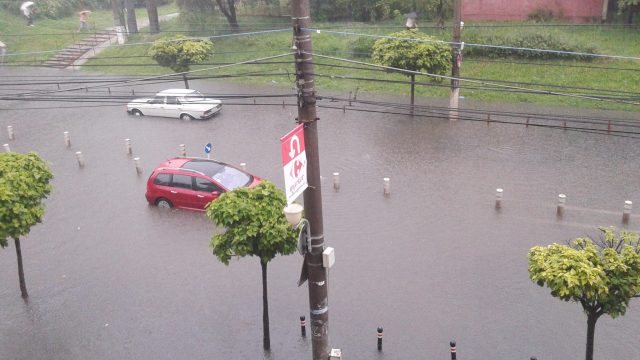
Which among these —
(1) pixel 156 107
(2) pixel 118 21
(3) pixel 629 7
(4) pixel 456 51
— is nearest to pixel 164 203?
(1) pixel 156 107

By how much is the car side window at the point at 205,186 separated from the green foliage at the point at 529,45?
17729 millimetres

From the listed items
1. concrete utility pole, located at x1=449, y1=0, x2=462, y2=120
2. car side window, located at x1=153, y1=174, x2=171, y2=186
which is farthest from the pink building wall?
car side window, located at x1=153, y1=174, x2=171, y2=186

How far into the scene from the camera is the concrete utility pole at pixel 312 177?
6.88m

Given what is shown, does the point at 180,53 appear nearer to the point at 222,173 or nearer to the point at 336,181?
the point at 222,173

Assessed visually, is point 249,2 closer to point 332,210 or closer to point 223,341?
point 332,210

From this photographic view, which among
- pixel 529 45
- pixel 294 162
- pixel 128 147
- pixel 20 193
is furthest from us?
pixel 529 45

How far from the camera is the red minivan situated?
51.7 ft

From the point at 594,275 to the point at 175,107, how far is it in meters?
19.6

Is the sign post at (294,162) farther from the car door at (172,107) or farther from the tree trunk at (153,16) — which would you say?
the tree trunk at (153,16)

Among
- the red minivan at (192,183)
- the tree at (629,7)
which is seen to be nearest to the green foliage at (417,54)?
the red minivan at (192,183)

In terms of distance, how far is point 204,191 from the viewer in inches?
621

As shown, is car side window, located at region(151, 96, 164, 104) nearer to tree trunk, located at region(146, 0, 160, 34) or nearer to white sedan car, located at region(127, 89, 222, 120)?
white sedan car, located at region(127, 89, 222, 120)

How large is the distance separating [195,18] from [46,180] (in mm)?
27055

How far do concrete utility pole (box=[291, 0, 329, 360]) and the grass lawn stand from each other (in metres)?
12.9
